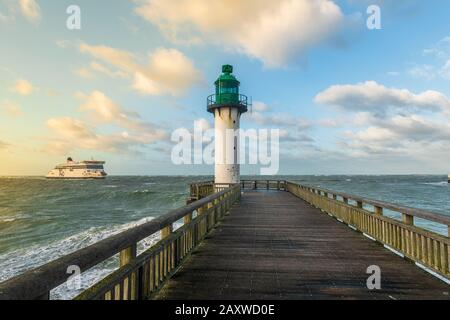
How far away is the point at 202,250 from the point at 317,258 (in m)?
2.45

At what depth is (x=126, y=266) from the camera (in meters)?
3.39

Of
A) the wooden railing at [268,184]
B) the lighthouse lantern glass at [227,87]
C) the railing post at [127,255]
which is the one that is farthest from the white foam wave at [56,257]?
the wooden railing at [268,184]

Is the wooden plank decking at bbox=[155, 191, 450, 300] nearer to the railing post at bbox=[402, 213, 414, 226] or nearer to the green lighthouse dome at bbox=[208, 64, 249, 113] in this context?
the railing post at bbox=[402, 213, 414, 226]

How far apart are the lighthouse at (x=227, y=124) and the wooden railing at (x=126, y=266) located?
Result: 778 inches

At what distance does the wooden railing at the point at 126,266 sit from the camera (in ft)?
6.24

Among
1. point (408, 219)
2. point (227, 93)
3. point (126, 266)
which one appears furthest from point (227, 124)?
point (126, 266)

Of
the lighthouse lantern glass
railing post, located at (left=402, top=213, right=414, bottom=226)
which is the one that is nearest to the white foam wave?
railing post, located at (left=402, top=213, right=414, bottom=226)

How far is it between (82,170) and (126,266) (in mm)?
165907

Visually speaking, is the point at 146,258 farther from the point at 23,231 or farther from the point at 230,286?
the point at 23,231

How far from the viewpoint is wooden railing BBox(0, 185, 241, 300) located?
1903 millimetres

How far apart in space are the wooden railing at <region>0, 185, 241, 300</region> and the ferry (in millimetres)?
162338

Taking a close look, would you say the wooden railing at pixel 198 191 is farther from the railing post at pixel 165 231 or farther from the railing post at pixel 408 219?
the railing post at pixel 165 231

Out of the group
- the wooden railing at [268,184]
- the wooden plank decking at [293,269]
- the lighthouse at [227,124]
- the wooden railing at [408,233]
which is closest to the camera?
the wooden plank decking at [293,269]

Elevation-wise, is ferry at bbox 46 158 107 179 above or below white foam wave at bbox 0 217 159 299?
above
